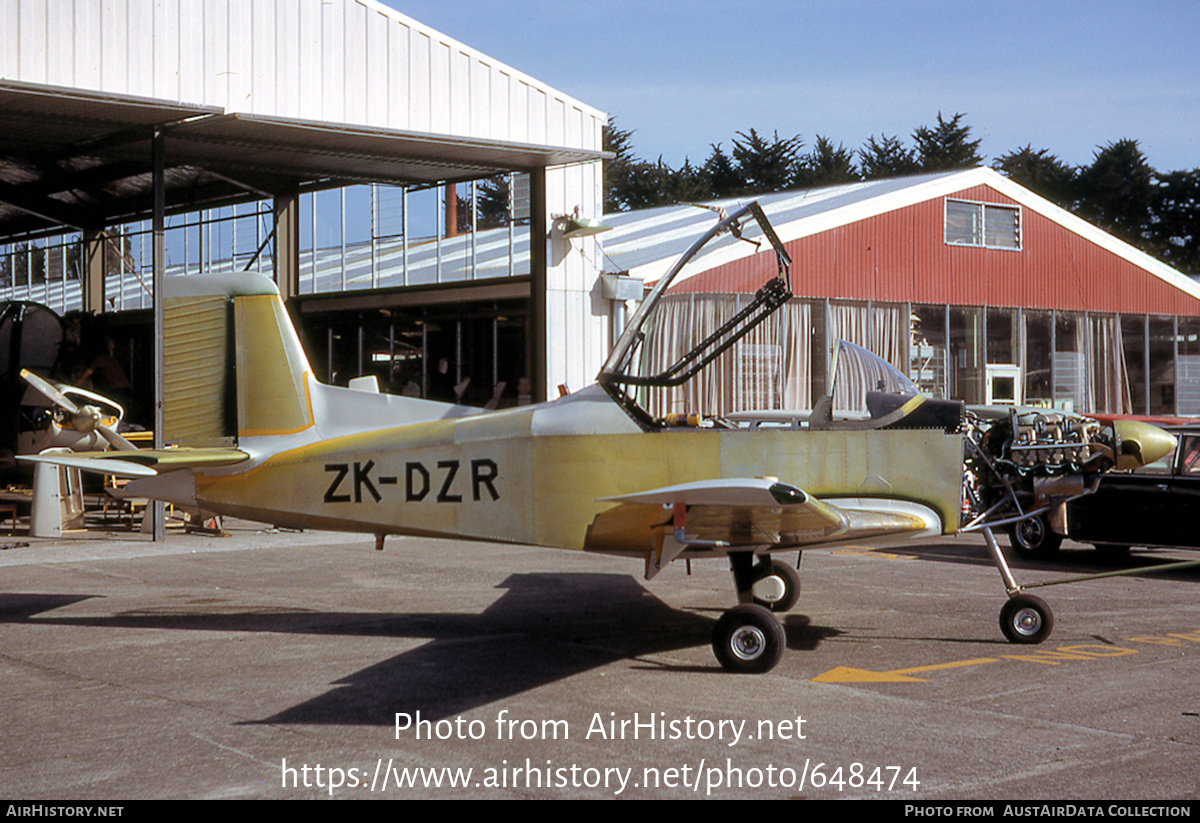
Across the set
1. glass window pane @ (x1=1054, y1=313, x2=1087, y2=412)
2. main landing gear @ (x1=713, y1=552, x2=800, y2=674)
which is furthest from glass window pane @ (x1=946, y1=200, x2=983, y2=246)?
main landing gear @ (x1=713, y1=552, x2=800, y2=674)

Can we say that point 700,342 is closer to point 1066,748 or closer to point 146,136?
point 1066,748

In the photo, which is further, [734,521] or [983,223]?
[983,223]

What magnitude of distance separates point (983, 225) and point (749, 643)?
19.9 metres

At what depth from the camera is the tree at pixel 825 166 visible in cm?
6166

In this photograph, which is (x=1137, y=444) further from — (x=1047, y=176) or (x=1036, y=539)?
(x=1047, y=176)

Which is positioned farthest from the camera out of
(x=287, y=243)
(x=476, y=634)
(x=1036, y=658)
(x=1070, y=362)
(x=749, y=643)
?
(x=1070, y=362)

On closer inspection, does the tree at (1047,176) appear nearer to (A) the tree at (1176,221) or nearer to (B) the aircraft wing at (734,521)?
(A) the tree at (1176,221)

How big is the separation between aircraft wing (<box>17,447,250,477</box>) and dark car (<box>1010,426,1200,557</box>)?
28.8ft

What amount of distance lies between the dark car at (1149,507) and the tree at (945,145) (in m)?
53.3

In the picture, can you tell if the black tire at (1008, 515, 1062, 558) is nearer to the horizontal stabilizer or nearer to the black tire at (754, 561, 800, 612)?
the black tire at (754, 561, 800, 612)

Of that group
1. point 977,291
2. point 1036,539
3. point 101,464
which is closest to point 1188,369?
point 977,291

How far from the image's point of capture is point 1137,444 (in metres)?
7.74
